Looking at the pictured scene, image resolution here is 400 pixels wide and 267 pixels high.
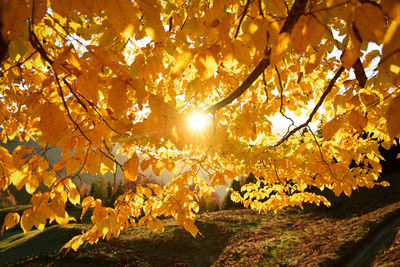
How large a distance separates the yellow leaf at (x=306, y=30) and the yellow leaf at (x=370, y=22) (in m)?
0.14

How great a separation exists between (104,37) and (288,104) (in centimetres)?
299

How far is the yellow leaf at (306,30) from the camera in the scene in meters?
0.83

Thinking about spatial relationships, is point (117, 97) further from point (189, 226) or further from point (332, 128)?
point (189, 226)

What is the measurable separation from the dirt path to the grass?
0.17 metres

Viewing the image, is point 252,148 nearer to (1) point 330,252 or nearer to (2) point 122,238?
(1) point 330,252

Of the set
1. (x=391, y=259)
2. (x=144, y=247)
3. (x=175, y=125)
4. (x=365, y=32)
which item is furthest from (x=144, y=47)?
(x=144, y=247)

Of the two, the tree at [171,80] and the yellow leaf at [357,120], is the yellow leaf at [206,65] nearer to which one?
the tree at [171,80]

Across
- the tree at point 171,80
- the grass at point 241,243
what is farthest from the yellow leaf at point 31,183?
the grass at point 241,243

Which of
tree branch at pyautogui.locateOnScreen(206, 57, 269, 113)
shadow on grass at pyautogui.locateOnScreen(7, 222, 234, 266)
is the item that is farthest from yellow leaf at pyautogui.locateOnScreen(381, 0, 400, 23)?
shadow on grass at pyautogui.locateOnScreen(7, 222, 234, 266)

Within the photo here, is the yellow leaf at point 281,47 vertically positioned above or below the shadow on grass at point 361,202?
above

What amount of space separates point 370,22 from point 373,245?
7.33 metres

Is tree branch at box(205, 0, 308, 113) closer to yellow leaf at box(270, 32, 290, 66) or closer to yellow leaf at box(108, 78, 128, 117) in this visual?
yellow leaf at box(270, 32, 290, 66)

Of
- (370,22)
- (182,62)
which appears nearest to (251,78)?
(182,62)

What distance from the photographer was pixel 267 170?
12.2ft
